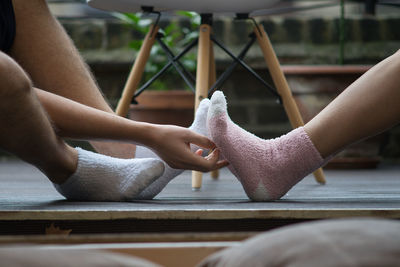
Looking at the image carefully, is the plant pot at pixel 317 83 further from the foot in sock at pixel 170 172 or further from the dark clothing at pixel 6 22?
the dark clothing at pixel 6 22

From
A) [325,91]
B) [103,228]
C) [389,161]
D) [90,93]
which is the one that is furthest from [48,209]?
[389,161]

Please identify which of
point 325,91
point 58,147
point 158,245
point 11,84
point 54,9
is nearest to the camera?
point 158,245

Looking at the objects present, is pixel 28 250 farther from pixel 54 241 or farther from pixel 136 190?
pixel 136 190

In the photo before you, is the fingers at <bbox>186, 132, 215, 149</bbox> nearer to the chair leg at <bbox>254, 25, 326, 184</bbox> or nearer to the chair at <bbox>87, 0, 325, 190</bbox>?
the chair at <bbox>87, 0, 325, 190</bbox>

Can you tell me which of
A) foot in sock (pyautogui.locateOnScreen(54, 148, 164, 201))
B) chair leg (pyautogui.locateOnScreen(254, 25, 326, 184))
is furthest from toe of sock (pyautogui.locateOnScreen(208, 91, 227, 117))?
chair leg (pyautogui.locateOnScreen(254, 25, 326, 184))

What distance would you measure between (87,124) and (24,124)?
0.43 feet

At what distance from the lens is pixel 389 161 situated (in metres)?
2.44

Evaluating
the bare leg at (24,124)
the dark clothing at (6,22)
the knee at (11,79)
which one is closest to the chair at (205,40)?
the dark clothing at (6,22)

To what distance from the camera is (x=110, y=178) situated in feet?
3.10

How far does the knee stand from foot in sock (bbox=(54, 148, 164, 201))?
0.82 ft

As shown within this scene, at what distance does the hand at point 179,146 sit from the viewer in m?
0.87

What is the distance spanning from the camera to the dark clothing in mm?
957

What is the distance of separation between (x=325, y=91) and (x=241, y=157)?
111cm

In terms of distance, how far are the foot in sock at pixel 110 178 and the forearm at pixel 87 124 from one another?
7 cm
